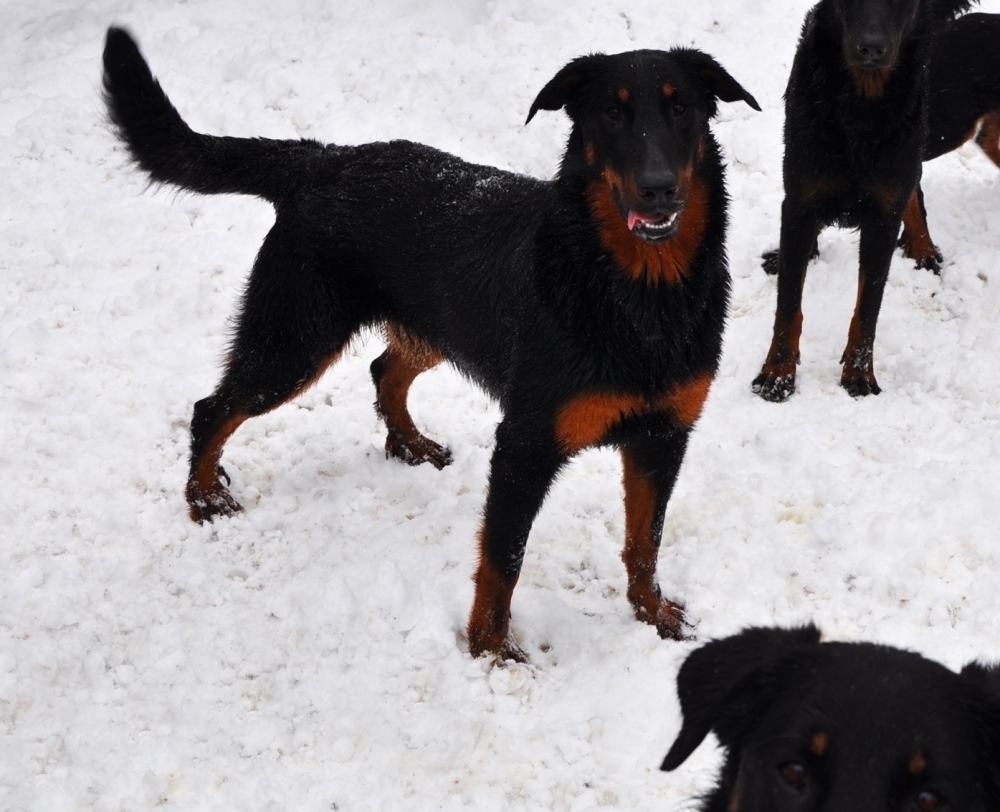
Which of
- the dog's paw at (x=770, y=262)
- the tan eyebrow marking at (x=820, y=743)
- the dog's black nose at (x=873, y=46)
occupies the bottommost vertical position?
the dog's paw at (x=770, y=262)

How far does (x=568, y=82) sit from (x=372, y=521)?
7.70 ft

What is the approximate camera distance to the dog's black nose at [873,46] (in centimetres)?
477

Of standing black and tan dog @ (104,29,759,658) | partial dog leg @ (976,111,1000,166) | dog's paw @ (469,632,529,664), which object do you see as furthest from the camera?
partial dog leg @ (976,111,1000,166)

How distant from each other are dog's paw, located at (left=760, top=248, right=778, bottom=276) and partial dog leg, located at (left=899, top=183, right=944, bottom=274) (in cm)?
79

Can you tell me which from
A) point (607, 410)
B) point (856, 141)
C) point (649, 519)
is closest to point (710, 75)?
point (607, 410)

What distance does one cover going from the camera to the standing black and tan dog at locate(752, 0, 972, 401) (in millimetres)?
4934

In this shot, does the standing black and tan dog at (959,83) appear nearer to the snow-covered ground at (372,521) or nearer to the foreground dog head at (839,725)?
the snow-covered ground at (372,521)

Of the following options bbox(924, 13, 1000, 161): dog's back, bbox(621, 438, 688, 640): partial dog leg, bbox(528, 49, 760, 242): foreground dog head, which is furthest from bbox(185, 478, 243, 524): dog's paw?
bbox(924, 13, 1000, 161): dog's back

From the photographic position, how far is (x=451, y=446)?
18.0 ft

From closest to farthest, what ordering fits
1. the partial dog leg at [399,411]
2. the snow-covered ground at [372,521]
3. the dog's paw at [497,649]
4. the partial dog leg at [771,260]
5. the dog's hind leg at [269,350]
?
the snow-covered ground at [372,521]
the dog's paw at [497,649]
the dog's hind leg at [269,350]
the partial dog leg at [399,411]
the partial dog leg at [771,260]

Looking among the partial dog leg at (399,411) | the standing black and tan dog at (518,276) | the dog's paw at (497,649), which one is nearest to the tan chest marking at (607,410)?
the standing black and tan dog at (518,276)

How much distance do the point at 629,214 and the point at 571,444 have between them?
875mm

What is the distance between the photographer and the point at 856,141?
16.7 feet

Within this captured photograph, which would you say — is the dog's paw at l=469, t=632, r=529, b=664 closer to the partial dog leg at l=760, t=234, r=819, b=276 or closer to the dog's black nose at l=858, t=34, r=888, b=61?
the dog's black nose at l=858, t=34, r=888, b=61
